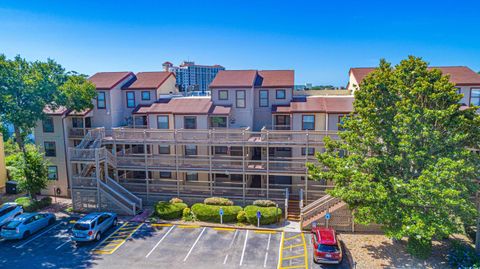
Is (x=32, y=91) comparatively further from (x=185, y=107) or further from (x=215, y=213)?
(x=215, y=213)

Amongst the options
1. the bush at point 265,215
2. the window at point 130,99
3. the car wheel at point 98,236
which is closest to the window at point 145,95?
the window at point 130,99

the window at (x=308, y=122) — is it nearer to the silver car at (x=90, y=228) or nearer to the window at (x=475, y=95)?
the window at (x=475, y=95)

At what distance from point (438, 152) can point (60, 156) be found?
30.8 meters

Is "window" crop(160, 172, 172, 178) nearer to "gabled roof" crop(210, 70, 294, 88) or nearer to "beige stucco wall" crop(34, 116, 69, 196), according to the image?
"gabled roof" crop(210, 70, 294, 88)

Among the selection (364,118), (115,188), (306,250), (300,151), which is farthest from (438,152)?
(115,188)

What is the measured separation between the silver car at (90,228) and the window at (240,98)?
49.2 ft

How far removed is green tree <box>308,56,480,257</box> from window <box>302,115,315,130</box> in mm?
7888

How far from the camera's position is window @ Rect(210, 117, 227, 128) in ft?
92.4

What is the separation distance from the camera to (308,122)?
26891 millimetres

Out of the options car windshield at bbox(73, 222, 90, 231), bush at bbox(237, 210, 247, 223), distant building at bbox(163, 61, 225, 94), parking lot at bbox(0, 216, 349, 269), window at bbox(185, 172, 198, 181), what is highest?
distant building at bbox(163, 61, 225, 94)

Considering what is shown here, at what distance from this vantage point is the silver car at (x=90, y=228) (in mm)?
19656

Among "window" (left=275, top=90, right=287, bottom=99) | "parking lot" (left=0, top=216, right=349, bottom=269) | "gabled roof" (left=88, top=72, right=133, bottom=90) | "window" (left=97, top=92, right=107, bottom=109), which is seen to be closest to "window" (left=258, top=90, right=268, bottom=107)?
"window" (left=275, top=90, right=287, bottom=99)

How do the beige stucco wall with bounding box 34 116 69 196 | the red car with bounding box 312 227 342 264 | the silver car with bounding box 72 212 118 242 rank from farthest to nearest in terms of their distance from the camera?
the beige stucco wall with bounding box 34 116 69 196
the silver car with bounding box 72 212 118 242
the red car with bounding box 312 227 342 264

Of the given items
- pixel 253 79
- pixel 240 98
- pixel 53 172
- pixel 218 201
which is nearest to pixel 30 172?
pixel 53 172
